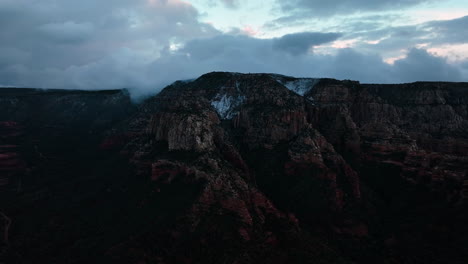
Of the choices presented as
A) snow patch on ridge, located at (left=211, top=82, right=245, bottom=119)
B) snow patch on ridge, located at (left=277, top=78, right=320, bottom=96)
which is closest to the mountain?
snow patch on ridge, located at (left=211, top=82, right=245, bottom=119)

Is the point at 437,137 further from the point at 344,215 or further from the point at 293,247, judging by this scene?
the point at 293,247

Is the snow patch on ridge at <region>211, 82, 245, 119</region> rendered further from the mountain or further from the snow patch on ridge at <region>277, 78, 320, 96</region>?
the snow patch on ridge at <region>277, 78, 320, 96</region>

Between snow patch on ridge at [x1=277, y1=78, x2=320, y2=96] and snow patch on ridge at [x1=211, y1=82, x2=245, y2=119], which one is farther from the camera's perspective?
snow patch on ridge at [x1=277, y1=78, x2=320, y2=96]

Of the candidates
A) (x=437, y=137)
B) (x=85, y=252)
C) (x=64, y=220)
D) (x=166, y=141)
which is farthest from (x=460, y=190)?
(x=64, y=220)

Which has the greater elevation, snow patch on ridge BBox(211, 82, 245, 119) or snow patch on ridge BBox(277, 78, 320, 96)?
snow patch on ridge BBox(277, 78, 320, 96)

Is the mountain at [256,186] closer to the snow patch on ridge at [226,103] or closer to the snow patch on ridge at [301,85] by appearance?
the snow patch on ridge at [226,103]

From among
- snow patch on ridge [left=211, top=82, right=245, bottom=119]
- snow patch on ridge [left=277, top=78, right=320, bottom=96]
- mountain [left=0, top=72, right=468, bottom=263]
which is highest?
snow patch on ridge [left=277, top=78, right=320, bottom=96]

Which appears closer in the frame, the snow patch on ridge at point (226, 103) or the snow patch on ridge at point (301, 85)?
the snow patch on ridge at point (226, 103)

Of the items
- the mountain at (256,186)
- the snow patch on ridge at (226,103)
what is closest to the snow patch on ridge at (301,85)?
the mountain at (256,186)

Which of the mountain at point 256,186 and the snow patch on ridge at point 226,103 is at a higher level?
the snow patch on ridge at point 226,103

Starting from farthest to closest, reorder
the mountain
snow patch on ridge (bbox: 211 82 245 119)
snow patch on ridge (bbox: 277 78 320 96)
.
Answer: snow patch on ridge (bbox: 277 78 320 96), snow patch on ridge (bbox: 211 82 245 119), the mountain
